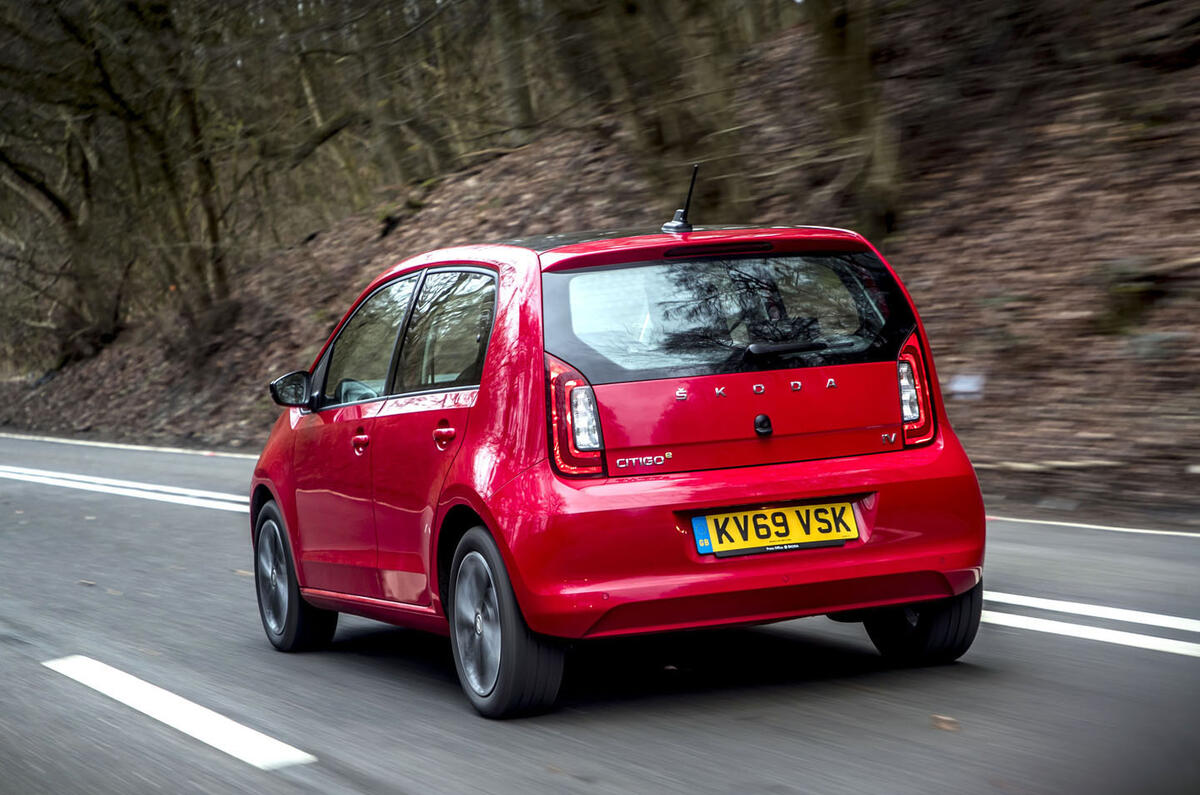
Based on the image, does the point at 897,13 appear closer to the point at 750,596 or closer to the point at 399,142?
the point at 399,142

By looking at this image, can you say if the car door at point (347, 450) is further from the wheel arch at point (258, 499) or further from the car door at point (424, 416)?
the wheel arch at point (258, 499)

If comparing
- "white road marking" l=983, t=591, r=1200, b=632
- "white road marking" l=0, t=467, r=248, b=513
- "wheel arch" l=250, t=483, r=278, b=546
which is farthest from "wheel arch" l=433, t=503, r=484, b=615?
"white road marking" l=0, t=467, r=248, b=513

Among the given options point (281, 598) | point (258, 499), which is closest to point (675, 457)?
point (281, 598)

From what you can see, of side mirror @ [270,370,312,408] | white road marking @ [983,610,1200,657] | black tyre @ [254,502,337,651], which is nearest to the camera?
white road marking @ [983,610,1200,657]

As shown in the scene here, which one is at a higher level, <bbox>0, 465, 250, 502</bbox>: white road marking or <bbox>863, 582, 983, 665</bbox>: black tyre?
<bbox>863, 582, 983, 665</bbox>: black tyre

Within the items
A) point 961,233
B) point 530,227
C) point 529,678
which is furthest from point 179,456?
point 529,678

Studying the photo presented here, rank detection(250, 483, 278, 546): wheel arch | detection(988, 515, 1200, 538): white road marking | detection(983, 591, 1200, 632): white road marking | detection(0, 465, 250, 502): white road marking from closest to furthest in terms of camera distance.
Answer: detection(983, 591, 1200, 632): white road marking → detection(250, 483, 278, 546): wheel arch → detection(988, 515, 1200, 538): white road marking → detection(0, 465, 250, 502): white road marking

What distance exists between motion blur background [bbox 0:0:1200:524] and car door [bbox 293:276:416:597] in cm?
507

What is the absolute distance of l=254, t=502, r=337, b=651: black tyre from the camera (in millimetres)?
7055

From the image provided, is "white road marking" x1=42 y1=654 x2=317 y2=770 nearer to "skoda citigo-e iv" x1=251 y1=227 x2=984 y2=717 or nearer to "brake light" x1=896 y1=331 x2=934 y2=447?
"skoda citigo-e iv" x1=251 y1=227 x2=984 y2=717

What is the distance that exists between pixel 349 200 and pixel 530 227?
12416 mm

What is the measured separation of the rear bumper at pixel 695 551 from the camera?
16.1 ft

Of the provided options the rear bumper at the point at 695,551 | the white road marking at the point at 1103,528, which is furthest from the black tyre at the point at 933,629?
the white road marking at the point at 1103,528

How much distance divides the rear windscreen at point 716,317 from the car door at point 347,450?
1.27m
